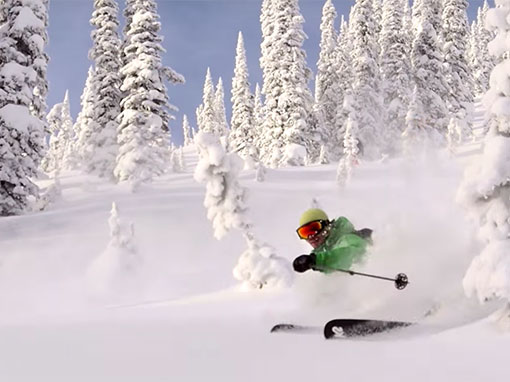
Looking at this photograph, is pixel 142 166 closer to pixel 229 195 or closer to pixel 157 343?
pixel 229 195

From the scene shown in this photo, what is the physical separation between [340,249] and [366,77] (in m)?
41.9

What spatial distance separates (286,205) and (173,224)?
522 centimetres

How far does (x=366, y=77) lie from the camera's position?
45.8 meters

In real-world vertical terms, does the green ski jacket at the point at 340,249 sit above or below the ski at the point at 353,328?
above

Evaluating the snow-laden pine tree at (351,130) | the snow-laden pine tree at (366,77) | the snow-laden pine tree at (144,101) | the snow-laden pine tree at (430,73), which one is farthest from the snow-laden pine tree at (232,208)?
the snow-laden pine tree at (366,77)

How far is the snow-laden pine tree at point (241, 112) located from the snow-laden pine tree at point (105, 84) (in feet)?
62.3

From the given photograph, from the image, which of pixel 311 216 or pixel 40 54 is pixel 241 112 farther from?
pixel 311 216

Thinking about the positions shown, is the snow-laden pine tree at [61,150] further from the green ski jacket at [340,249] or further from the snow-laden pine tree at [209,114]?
the green ski jacket at [340,249]

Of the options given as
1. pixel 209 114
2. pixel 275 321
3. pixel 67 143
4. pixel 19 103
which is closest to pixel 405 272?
Answer: pixel 275 321

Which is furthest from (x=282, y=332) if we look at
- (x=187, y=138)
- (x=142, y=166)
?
(x=187, y=138)

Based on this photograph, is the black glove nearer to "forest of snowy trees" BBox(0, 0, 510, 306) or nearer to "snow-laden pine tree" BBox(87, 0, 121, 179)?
"forest of snowy trees" BBox(0, 0, 510, 306)

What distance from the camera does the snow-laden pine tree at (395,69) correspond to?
145 feet

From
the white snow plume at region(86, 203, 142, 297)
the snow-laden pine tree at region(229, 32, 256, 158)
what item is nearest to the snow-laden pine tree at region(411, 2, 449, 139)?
the snow-laden pine tree at region(229, 32, 256, 158)

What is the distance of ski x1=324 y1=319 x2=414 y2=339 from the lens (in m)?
4.77
